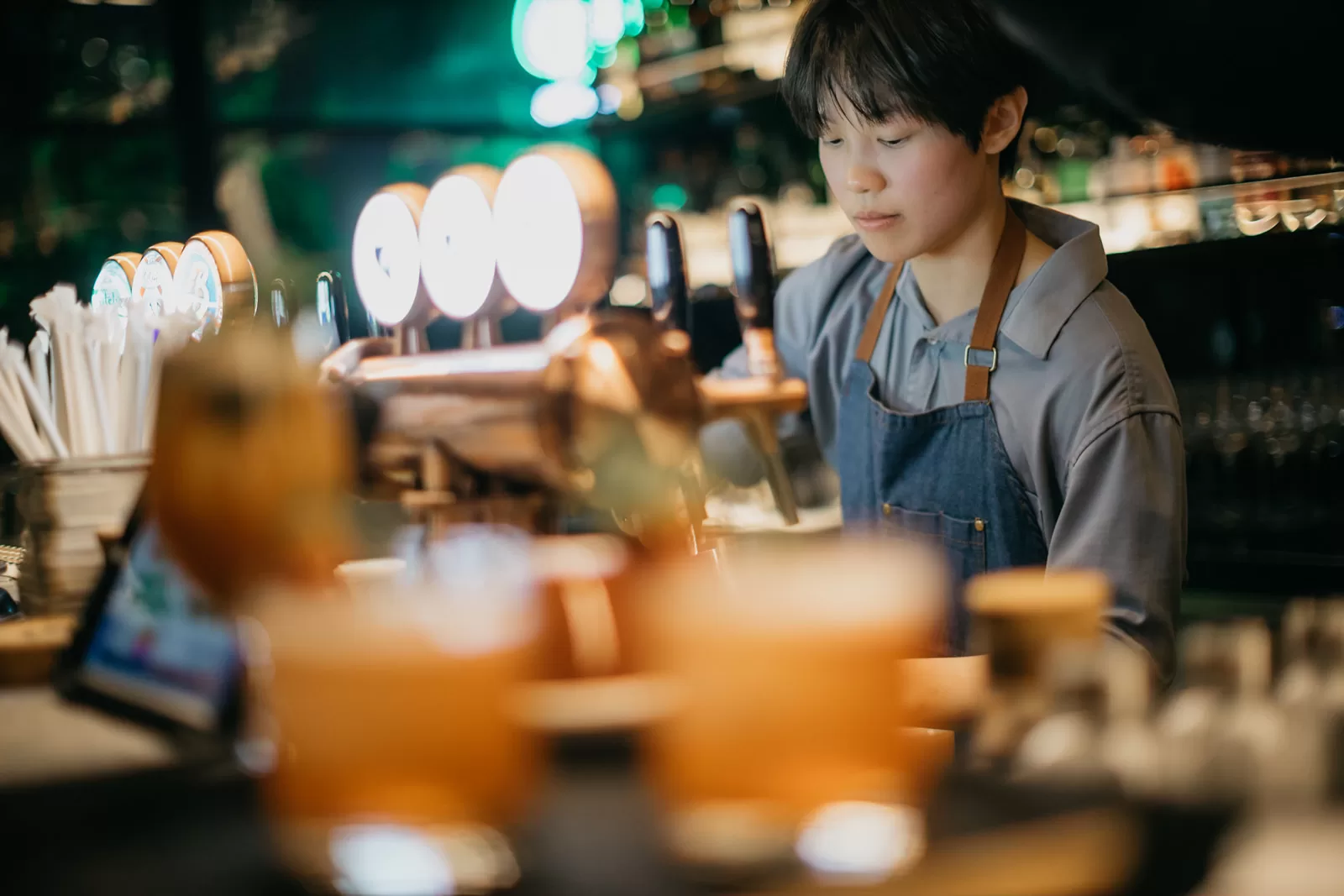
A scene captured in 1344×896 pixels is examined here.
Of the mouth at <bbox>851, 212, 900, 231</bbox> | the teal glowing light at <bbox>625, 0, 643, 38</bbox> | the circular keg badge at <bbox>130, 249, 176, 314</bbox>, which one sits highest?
the teal glowing light at <bbox>625, 0, 643, 38</bbox>

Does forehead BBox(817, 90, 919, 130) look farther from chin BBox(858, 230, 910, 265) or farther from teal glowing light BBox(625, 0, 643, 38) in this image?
teal glowing light BBox(625, 0, 643, 38)

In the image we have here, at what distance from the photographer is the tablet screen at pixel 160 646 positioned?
0.71 metres

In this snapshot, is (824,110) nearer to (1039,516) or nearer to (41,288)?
(1039,516)

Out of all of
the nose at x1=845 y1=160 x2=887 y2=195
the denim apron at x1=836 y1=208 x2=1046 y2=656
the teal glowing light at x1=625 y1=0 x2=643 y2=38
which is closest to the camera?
the nose at x1=845 y1=160 x2=887 y2=195

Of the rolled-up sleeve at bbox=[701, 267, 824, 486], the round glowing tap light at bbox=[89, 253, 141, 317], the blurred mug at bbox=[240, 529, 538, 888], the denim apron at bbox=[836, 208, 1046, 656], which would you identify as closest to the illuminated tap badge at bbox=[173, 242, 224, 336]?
the round glowing tap light at bbox=[89, 253, 141, 317]

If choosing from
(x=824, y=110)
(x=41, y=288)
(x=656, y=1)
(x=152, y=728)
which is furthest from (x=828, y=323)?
(x=41, y=288)

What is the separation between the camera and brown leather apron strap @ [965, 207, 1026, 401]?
1.70 meters

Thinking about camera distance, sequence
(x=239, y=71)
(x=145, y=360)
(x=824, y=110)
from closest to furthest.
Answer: (x=145, y=360) → (x=824, y=110) → (x=239, y=71)

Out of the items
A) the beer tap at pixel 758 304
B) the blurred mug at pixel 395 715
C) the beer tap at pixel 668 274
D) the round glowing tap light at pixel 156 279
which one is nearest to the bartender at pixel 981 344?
the beer tap at pixel 758 304

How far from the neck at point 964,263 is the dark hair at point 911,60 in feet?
0.56

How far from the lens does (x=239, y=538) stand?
2.21ft

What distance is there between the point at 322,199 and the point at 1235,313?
325cm

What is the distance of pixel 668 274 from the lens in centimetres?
90

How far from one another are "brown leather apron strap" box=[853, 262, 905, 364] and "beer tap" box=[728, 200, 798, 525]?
996 millimetres
